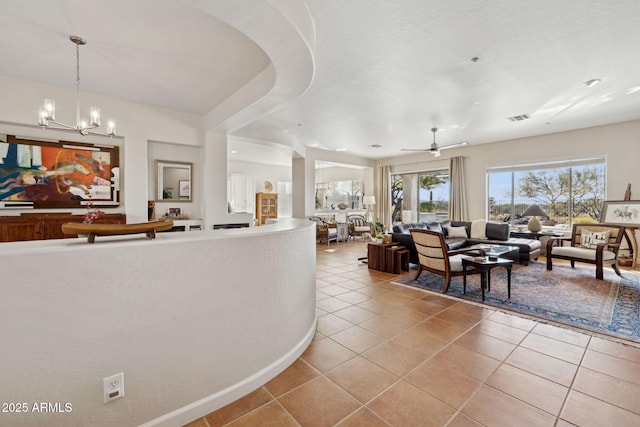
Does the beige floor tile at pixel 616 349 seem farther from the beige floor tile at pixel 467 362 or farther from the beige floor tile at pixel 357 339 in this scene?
the beige floor tile at pixel 357 339

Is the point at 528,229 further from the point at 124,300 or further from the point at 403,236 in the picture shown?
the point at 124,300

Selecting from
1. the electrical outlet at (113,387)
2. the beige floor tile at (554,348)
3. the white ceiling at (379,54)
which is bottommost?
the beige floor tile at (554,348)

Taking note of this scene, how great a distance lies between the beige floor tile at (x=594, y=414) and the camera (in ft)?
5.11

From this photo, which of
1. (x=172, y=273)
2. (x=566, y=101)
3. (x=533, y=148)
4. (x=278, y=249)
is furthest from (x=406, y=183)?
(x=172, y=273)

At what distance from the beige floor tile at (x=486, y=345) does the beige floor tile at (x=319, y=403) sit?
1277 mm

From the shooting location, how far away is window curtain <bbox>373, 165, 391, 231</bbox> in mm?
9688

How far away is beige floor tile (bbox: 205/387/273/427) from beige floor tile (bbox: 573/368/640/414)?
82.1 inches

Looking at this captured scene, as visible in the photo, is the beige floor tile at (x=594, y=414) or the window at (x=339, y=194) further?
the window at (x=339, y=194)

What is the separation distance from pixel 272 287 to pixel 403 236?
3.89 metres

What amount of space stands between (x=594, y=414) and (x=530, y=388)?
1.00 feet

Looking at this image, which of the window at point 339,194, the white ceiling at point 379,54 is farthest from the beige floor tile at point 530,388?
the window at point 339,194

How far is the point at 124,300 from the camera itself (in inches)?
54.3

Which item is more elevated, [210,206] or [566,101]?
[566,101]

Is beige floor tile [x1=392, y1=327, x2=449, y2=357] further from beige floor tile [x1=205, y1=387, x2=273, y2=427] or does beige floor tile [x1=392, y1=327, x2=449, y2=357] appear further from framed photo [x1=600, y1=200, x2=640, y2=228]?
framed photo [x1=600, y1=200, x2=640, y2=228]
